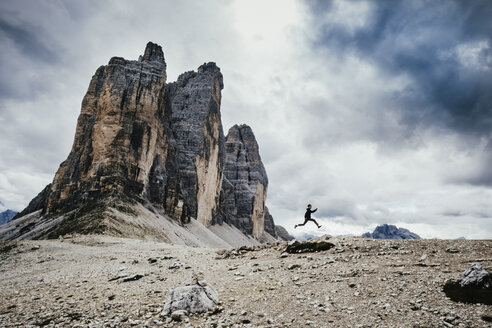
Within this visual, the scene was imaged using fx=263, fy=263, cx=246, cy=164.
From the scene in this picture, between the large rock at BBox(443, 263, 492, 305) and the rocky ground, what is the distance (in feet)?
1.02

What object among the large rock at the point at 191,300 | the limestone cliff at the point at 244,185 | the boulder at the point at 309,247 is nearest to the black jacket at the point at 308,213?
the boulder at the point at 309,247

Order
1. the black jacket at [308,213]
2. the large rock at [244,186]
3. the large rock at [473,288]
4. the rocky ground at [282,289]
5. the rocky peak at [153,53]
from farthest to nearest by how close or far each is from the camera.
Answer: the large rock at [244,186], the rocky peak at [153,53], the black jacket at [308,213], the rocky ground at [282,289], the large rock at [473,288]

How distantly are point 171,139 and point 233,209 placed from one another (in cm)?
7717

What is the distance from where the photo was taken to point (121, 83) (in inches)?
3214

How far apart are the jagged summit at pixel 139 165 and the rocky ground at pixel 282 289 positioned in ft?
123

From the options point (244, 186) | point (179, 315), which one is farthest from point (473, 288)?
point (244, 186)

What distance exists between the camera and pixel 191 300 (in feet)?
29.8

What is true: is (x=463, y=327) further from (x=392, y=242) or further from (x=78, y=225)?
(x=78, y=225)

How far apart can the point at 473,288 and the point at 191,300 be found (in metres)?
8.76

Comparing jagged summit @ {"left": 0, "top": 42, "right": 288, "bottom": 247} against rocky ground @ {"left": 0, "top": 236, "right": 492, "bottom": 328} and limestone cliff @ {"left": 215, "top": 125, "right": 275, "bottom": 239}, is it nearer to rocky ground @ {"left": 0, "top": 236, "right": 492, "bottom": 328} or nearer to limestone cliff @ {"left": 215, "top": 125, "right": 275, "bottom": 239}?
limestone cliff @ {"left": 215, "top": 125, "right": 275, "bottom": 239}

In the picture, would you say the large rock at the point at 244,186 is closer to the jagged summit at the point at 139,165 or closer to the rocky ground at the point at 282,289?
the jagged summit at the point at 139,165

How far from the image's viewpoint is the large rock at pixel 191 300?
8875mm

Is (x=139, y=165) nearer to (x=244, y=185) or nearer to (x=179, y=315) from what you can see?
(x=179, y=315)

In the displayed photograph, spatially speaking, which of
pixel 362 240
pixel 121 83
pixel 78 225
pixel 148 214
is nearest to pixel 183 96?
pixel 121 83
